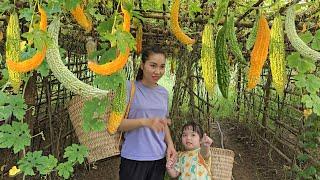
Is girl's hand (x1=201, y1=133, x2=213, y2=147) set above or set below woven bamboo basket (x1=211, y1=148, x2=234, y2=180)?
above

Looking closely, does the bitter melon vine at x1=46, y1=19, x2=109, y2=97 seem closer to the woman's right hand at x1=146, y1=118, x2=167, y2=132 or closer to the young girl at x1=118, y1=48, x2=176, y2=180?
the woman's right hand at x1=146, y1=118, x2=167, y2=132

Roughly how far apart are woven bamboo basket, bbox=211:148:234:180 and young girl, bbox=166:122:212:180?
0.15m

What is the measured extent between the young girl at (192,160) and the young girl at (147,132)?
0.13 m

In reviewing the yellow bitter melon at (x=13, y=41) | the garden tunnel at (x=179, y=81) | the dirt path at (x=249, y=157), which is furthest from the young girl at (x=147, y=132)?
the dirt path at (x=249, y=157)

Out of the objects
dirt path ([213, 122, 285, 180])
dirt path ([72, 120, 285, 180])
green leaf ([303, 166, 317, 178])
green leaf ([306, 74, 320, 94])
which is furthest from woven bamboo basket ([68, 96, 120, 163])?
dirt path ([213, 122, 285, 180])

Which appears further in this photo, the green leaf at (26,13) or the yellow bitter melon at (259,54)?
the green leaf at (26,13)

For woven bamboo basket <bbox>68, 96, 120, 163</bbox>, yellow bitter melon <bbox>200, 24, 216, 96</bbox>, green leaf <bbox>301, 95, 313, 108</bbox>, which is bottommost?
woven bamboo basket <bbox>68, 96, 120, 163</bbox>

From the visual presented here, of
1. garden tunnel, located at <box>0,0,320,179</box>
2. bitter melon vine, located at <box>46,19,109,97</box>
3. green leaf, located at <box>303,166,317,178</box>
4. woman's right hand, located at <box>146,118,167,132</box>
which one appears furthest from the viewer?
green leaf, located at <box>303,166,317,178</box>

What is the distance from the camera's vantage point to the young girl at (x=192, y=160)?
3.13 m

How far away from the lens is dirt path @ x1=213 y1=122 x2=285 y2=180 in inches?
239

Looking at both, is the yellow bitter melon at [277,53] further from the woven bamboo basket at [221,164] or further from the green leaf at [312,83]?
the woven bamboo basket at [221,164]

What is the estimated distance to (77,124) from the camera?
323 cm

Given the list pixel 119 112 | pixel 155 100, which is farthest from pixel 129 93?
pixel 119 112

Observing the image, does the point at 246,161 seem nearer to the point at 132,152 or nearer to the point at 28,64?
the point at 132,152
